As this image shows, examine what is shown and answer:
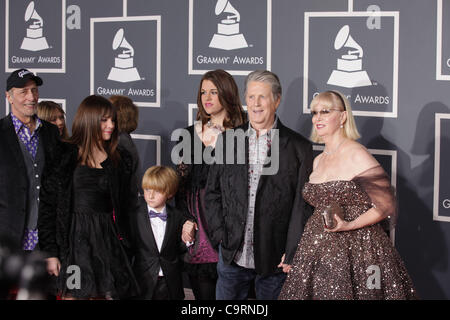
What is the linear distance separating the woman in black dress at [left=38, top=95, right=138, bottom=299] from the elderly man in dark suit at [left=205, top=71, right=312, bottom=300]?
60cm

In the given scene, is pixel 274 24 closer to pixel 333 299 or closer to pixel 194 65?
pixel 194 65

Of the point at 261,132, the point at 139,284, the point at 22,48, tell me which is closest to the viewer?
the point at 261,132

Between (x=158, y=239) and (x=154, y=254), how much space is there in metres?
0.10

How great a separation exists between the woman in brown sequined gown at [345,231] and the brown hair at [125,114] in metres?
1.71

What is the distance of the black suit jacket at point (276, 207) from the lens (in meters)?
3.18

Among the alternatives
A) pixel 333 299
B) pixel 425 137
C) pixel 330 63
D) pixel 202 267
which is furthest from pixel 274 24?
pixel 333 299

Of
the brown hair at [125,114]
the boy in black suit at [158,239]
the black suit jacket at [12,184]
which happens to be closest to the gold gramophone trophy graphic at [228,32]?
the brown hair at [125,114]

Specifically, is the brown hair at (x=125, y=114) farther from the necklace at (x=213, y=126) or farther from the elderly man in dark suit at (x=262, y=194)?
the elderly man in dark suit at (x=262, y=194)

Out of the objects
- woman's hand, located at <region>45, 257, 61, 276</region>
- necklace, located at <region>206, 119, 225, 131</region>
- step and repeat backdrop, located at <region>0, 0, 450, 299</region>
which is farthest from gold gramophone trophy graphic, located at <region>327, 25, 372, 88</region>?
woman's hand, located at <region>45, 257, 61, 276</region>

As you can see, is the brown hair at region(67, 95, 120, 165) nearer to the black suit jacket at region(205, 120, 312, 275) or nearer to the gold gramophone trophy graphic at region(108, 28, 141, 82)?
the black suit jacket at region(205, 120, 312, 275)

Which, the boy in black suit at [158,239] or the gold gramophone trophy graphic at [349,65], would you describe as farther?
the gold gramophone trophy graphic at [349,65]
